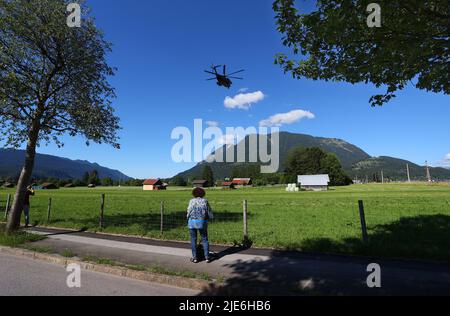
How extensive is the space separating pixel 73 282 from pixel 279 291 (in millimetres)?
4321

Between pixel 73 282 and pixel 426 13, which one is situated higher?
pixel 426 13

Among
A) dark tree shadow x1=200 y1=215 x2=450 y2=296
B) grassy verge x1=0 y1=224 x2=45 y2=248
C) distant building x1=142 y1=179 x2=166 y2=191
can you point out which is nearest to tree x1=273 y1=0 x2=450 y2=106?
dark tree shadow x1=200 y1=215 x2=450 y2=296

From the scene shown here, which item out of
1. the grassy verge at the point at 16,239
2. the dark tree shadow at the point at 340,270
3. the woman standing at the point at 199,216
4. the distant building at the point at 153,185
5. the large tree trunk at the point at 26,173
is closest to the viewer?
the dark tree shadow at the point at 340,270

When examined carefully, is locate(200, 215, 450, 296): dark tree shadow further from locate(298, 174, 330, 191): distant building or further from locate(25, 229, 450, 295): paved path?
locate(298, 174, 330, 191): distant building

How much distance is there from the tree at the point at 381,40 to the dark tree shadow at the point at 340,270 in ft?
13.8

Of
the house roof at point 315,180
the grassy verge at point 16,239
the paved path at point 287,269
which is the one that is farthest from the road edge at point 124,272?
the house roof at point 315,180

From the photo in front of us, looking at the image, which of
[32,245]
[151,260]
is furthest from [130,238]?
[151,260]

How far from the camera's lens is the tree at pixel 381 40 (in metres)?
7.06

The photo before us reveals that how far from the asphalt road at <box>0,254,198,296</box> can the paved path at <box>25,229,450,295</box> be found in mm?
1022

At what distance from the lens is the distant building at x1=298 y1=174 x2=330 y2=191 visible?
4031 inches

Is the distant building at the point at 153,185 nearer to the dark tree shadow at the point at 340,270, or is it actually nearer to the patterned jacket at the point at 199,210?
the patterned jacket at the point at 199,210

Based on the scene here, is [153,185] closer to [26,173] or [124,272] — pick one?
[26,173]

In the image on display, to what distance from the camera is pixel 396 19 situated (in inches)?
284

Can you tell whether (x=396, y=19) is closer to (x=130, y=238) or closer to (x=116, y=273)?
(x=116, y=273)
